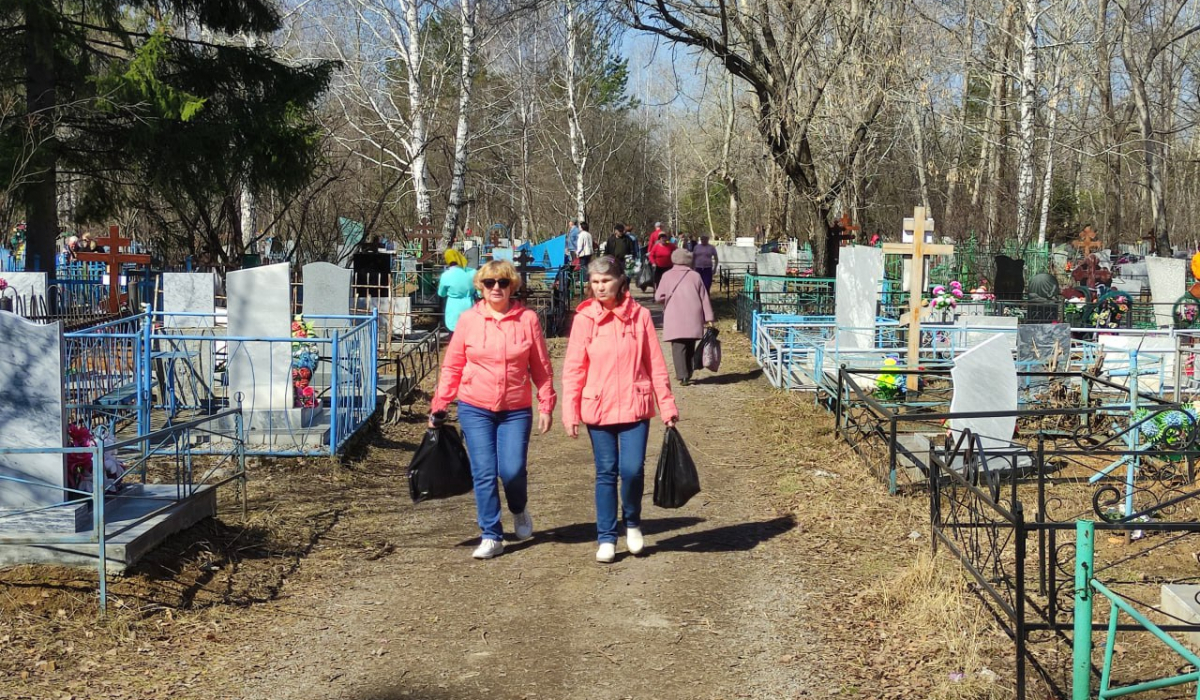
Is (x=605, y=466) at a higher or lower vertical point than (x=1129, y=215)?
lower

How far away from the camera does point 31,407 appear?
5.95 m

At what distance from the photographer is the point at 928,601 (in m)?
5.61

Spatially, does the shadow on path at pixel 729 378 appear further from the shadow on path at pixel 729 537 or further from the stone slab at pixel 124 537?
the stone slab at pixel 124 537

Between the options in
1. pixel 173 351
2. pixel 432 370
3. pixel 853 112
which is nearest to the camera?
pixel 173 351

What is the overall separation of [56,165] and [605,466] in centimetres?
1601

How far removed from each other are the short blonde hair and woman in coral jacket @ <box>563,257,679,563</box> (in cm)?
41

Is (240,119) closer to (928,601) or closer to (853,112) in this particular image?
(853,112)

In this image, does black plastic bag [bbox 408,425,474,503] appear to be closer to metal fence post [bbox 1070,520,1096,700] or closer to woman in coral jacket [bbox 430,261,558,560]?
woman in coral jacket [bbox 430,261,558,560]

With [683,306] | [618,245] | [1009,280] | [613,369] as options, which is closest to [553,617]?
[613,369]

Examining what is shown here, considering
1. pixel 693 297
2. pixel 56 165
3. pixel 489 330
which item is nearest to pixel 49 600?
pixel 489 330

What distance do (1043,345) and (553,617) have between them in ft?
27.8

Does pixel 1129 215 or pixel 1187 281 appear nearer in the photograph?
pixel 1187 281

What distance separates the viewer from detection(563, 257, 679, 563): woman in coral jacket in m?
6.22

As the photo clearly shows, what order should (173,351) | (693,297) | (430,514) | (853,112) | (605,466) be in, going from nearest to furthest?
1. (605,466)
2. (430,514)
3. (173,351)
4. (693,297)
5. (853,112)
